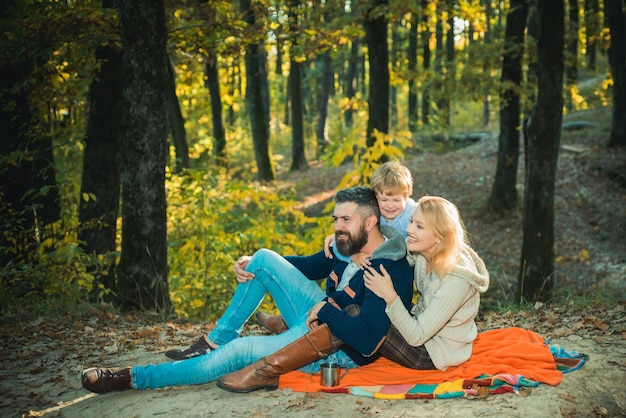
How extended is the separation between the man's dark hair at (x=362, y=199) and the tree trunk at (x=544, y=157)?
507cm

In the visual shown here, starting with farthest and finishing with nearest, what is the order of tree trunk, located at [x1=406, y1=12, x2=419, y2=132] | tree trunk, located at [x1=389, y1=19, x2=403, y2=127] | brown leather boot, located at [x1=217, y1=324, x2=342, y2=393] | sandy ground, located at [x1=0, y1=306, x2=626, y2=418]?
tree trunk, located at [x1=389, y1=19, x2=403, y2=127]
tree trunk, located at [x1=406, y1=12, x2=419, y2=132]
brown leather boot, located at [x1=217, y1=324, x2=342, y2=393]
sandy ground, located at [x1=0, y1=306, x2=626, y2=418]

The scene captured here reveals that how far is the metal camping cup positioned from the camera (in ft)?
14.4

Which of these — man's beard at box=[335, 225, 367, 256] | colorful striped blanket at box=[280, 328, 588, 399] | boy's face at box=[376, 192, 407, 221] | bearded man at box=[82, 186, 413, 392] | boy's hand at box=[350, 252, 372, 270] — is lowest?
colorful striped blanket at box=[280, 328, 588, 399]

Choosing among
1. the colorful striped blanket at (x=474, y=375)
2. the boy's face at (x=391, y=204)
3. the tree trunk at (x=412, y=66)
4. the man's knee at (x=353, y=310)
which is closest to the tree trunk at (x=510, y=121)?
the tree trunk at (x=412, y=66)

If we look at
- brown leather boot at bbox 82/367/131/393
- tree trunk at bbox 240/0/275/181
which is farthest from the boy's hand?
tree trunk at bbox 240/0/275/181

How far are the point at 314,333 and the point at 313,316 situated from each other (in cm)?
14

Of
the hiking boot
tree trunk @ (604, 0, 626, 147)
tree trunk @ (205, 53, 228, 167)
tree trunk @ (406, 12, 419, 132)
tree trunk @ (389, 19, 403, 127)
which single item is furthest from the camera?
tree trunk @ (389, 19, 403, 127)

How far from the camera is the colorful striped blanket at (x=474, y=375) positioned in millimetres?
4242

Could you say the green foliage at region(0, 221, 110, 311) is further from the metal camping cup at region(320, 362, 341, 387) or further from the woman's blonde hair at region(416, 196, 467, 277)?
the woman's blonde hair at region(416, 196, 467, 277)

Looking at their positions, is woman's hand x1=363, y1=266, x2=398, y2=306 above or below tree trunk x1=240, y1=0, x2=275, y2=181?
below

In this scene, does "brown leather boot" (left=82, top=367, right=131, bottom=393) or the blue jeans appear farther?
the blue jeans

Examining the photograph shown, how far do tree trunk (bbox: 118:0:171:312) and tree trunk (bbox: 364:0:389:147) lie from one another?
7.58m

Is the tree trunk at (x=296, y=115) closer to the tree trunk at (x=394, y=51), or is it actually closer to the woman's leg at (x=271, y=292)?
the tree trunk at (x=394, y=51)

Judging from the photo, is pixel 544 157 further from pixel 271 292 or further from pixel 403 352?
pixel 271 292
